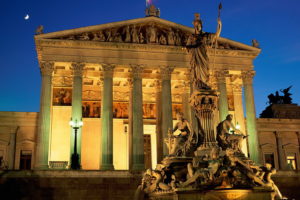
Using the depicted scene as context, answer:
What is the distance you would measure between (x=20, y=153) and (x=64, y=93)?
738cm

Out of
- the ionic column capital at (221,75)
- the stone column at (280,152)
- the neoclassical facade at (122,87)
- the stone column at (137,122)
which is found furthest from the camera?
the stone column at (280,152)

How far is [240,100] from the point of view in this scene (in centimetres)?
3991

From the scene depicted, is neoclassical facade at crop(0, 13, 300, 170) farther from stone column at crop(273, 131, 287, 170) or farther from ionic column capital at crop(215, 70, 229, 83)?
stone column at crop(273, 131, 287, 170)

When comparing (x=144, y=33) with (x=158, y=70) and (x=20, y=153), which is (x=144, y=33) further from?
(x=20, y=153)

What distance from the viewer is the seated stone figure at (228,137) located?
44.4 ft

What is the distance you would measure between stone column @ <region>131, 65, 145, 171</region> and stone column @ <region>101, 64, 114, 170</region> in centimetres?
194

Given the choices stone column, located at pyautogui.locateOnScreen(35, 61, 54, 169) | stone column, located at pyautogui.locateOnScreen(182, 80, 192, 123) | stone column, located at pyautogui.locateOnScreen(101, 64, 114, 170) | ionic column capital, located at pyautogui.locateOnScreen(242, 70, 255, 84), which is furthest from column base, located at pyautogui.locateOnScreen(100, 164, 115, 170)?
ionic column capital, located at pyautogui.locateOnScreen(242, 70, 255, 84)

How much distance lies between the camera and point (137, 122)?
109 feet

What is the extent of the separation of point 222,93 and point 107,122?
36.2 feet

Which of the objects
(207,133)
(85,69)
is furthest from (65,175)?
(207,133)

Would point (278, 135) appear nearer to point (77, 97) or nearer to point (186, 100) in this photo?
point (186, 100)

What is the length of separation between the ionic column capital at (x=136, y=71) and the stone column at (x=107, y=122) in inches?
77.0

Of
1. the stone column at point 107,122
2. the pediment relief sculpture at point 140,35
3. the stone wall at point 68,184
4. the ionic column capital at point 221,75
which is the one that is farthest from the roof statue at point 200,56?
the ionic column capital at point 221,75

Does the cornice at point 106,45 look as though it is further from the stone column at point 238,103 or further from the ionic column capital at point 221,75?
the stone column at point 238,103
